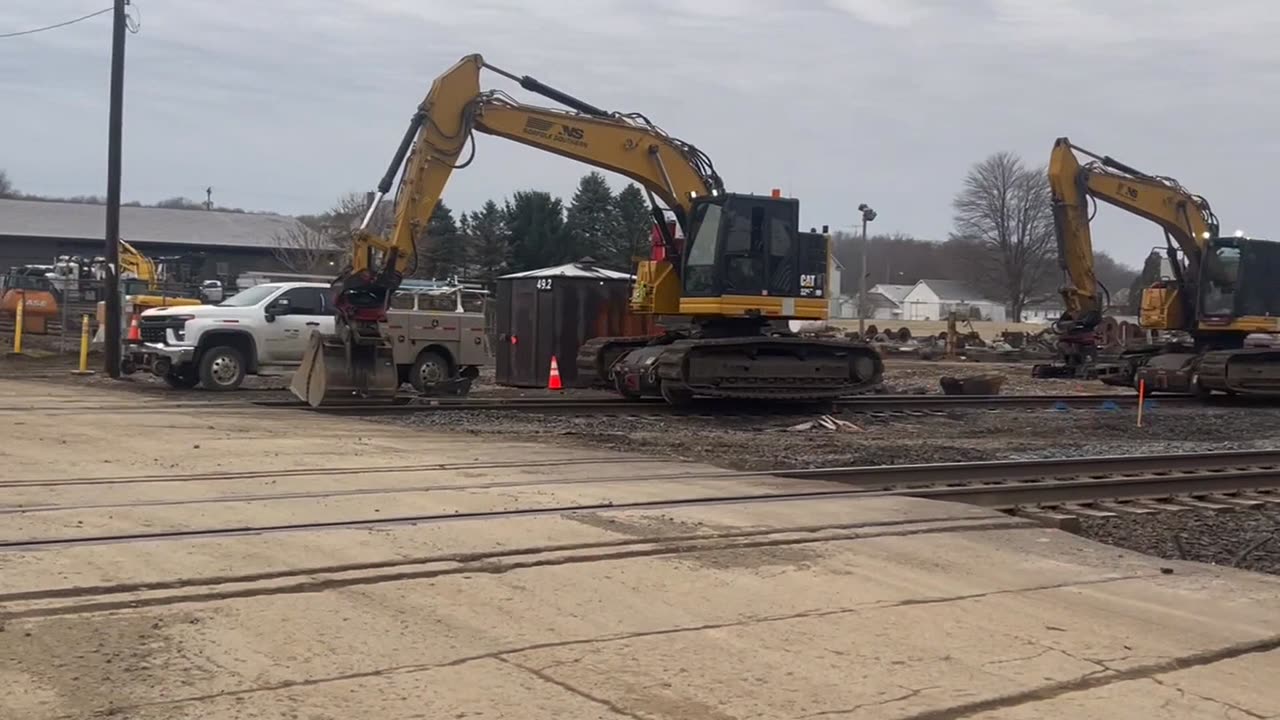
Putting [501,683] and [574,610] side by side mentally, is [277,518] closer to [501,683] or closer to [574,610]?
[574,610]

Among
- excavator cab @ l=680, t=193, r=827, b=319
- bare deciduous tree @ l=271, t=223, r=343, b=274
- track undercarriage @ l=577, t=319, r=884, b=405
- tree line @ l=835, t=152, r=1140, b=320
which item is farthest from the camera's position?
tree line @ l=835, t=152, r=1140, b=320

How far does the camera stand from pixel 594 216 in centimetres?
6531

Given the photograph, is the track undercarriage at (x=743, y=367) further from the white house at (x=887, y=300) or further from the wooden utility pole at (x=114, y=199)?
the white house at (x=887, y=300)

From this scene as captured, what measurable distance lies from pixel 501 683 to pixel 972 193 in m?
91.5

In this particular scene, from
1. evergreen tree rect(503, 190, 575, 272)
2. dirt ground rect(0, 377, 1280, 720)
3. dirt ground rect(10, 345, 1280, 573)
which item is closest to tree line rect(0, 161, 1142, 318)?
evergreen tree rect(503, 190, 575, 272)

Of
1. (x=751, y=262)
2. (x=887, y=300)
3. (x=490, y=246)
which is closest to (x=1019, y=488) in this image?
(x=751, y=262)

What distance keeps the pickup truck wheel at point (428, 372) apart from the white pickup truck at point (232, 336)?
5.98 ft

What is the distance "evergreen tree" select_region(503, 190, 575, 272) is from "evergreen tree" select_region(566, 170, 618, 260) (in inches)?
55.3

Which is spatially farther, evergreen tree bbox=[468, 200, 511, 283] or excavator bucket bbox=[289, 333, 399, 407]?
evergreen tree bbox=[468, 200, 511, 283]

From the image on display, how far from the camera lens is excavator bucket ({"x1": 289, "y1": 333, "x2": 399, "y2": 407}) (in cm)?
1775

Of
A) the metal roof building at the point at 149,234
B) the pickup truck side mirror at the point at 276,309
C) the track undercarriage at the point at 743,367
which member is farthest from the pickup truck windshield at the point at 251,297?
the metal roof building at the point at 149,234

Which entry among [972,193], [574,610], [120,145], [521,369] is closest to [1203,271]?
[521,369]

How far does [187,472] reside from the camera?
426 inches

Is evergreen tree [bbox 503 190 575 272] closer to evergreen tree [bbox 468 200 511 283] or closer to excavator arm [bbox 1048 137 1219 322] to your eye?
evergreen tree [bbox 468 200 511 283]
